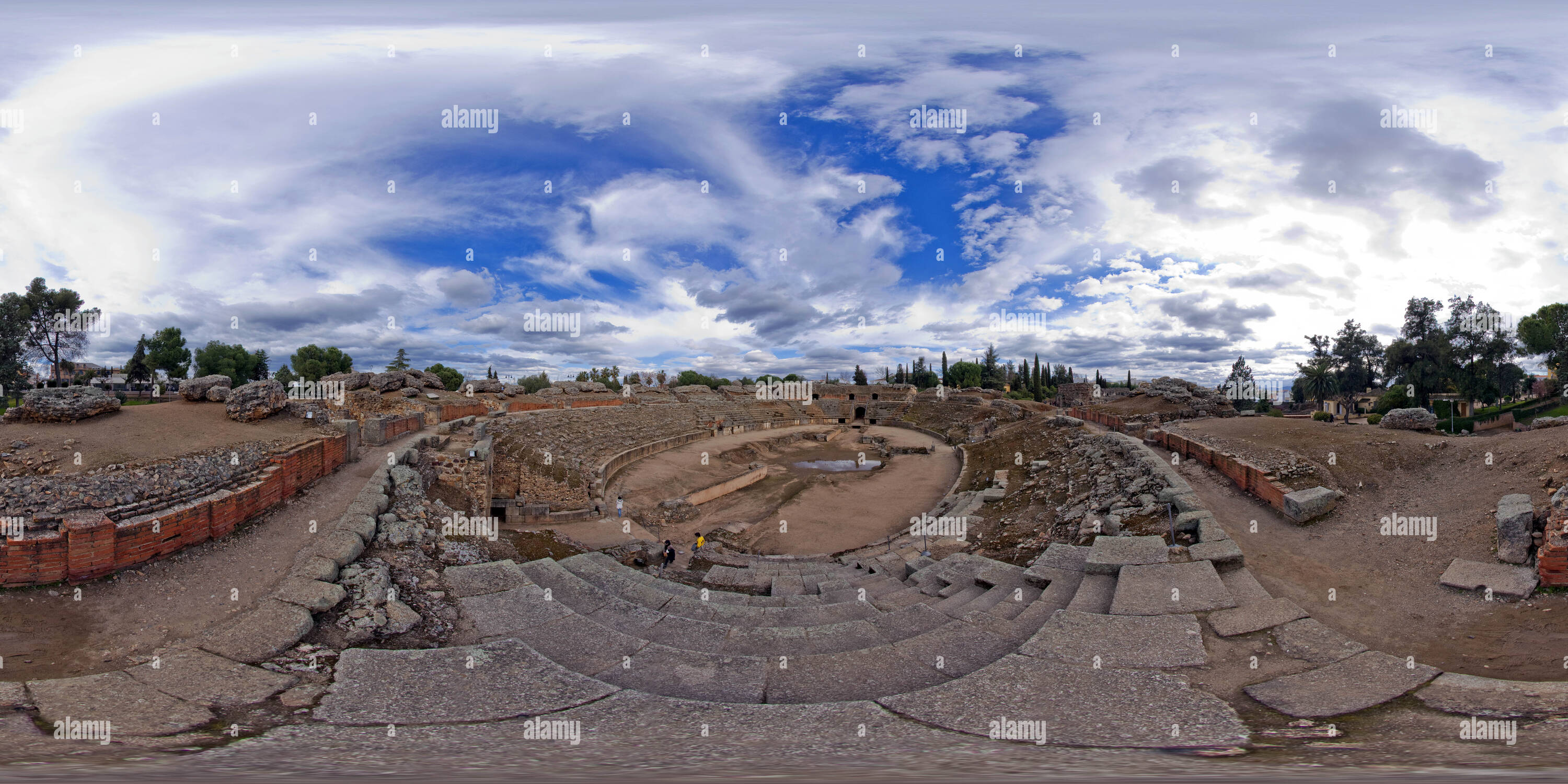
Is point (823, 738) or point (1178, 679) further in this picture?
point (1178, 679)

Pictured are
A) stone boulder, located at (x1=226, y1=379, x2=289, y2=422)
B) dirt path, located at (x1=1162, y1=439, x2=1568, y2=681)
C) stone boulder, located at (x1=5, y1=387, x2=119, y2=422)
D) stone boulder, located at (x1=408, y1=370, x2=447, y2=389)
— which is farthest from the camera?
stone boulder, located at (x1=408, y1=370, x2=447, y2=389)

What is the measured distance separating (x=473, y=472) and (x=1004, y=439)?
27.4m

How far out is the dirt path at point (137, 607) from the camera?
6.41 meters

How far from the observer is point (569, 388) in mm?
51531

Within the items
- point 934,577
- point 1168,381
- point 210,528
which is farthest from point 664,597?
point 1168,381

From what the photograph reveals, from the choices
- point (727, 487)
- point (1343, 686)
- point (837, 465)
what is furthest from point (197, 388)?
point (837, 465)

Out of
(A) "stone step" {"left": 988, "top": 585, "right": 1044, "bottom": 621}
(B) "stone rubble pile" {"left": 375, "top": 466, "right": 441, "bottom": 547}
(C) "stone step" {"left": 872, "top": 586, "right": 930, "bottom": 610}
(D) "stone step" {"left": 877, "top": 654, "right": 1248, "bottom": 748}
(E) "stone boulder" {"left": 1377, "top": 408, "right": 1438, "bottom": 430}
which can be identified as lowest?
(C) "stone step" {"left": 872, "top": 586, "right": 930, "bottom": 610}

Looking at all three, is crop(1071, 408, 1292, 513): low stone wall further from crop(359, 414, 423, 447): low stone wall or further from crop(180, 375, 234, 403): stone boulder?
crop(180, 375, 234, 403): stone boulder

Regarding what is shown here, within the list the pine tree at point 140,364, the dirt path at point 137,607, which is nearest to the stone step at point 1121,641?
the dirt path at point 137,607

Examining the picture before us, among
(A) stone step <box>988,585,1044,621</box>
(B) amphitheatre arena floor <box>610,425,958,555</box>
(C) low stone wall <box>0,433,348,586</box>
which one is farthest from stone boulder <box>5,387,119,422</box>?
(A) stone step <box>988,585,1044,621</box>

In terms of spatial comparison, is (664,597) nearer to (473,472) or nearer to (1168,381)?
(473,472)

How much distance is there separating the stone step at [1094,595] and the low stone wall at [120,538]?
1357 cm

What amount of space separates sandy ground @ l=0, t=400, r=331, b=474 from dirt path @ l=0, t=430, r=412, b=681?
3575 mm

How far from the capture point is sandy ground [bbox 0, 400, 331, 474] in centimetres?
1058
